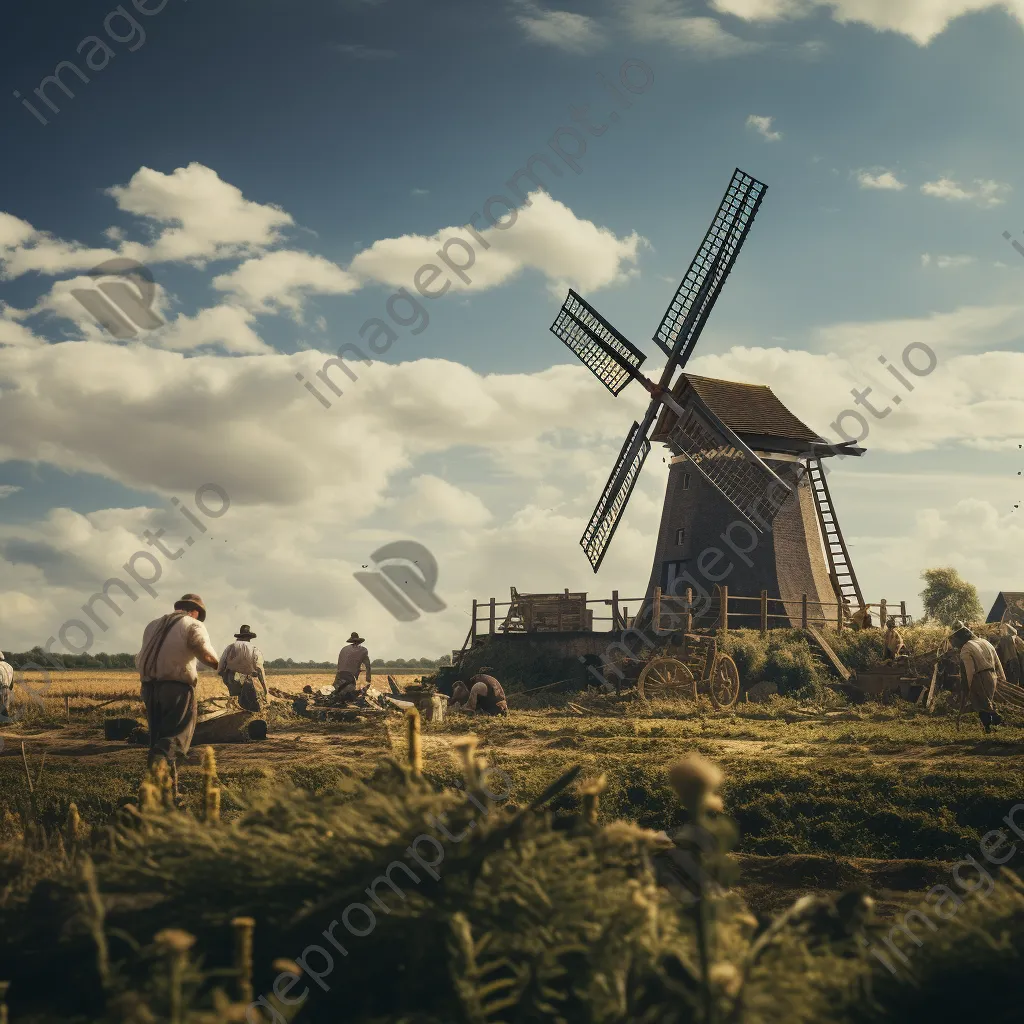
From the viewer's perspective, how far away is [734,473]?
2855 centimetres

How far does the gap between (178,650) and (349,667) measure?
12.4 metres

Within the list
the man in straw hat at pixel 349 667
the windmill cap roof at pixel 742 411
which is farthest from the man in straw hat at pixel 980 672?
the windmill cap roof at pixel 742 411

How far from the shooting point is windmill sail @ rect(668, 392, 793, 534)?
28.2 meters

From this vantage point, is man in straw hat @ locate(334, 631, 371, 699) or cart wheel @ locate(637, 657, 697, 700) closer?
man in straw hat @ locate(334, 631, 371, 699)

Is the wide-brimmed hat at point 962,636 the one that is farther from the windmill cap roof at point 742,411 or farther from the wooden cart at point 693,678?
the windmill cap roof at point 742,411

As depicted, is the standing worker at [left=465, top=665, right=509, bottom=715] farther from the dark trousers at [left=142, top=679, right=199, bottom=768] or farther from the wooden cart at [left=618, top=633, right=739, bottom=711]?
the dark trousers at [left=142, top=679, right=199, bottom=768]

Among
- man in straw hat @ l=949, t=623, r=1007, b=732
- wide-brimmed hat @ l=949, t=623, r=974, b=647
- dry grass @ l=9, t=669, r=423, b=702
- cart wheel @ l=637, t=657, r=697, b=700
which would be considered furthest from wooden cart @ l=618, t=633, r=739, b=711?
dry grass @ l=9, t=669, r=423, b=702

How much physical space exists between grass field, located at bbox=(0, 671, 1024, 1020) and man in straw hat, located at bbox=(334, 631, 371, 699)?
2012 mm

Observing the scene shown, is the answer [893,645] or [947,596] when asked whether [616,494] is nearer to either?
[893,645]

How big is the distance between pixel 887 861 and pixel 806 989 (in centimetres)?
709

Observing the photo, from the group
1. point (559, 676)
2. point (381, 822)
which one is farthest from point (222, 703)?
point (381, 822)

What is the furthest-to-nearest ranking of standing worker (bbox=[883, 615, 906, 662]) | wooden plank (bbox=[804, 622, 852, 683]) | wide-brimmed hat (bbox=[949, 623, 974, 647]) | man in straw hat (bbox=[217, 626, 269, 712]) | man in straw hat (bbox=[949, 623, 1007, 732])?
1. wooden plank (bbox=[804, 622, 852, 683])
2. standing worker (bbox=[883, 615, 906, 662])
3. man in straw hat (bbox=[217, 626, 269, 712])
4. wide-brimmed hat (bbox=[949, 623, 974, 647])
5. man in straw hat (bbox=[949, 623, 1007, 732])

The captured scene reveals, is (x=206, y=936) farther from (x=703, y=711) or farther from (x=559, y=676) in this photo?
(x=559, y=676)

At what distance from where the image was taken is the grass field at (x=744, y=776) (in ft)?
28.3
